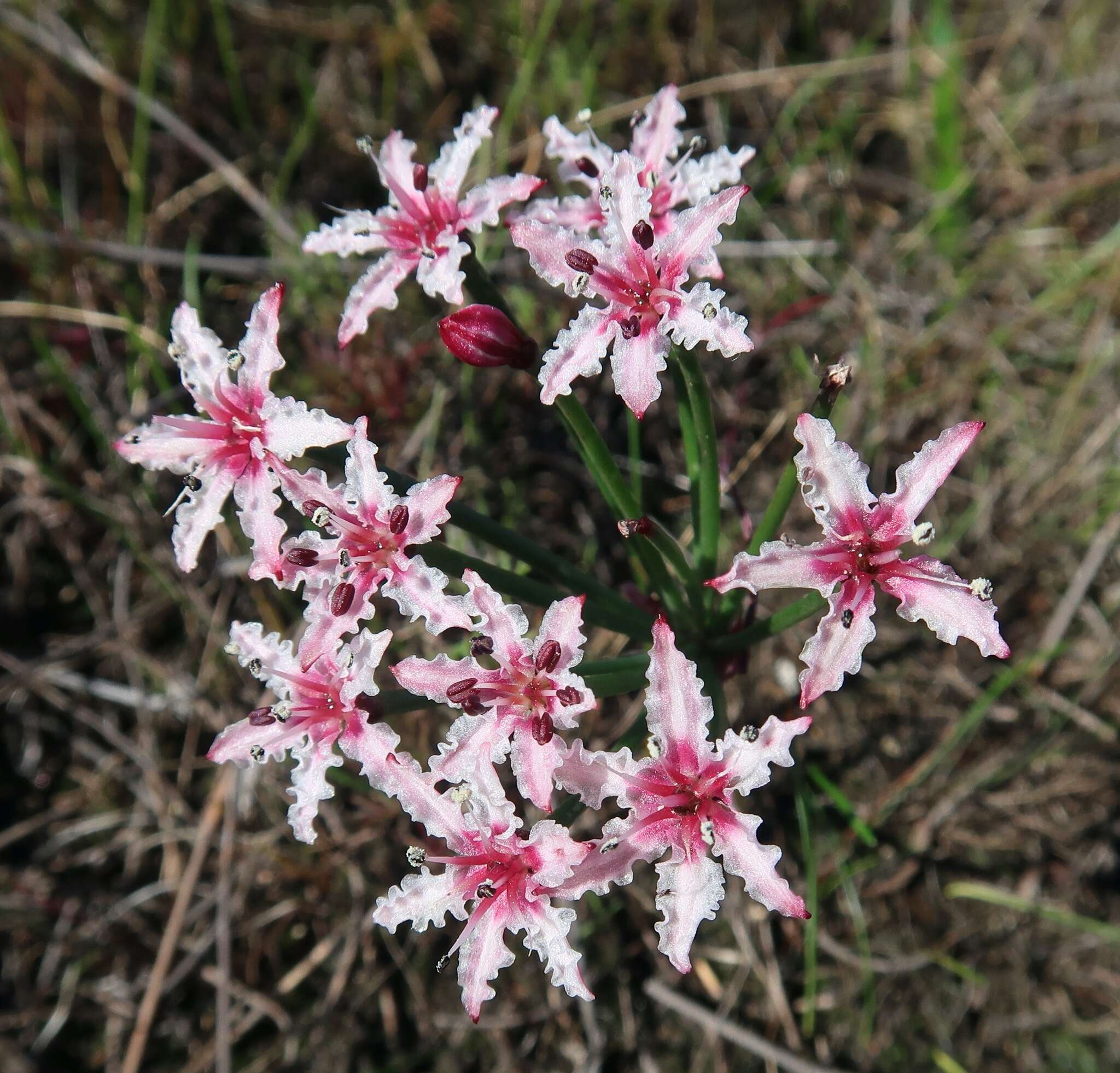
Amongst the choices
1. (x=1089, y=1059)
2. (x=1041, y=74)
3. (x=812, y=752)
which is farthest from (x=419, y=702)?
(x=1041, y=74)

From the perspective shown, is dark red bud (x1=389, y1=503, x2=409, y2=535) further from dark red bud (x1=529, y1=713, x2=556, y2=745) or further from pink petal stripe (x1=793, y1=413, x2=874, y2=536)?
pink petal stripe (x1=793, y1=413, x2=874, y2=536)

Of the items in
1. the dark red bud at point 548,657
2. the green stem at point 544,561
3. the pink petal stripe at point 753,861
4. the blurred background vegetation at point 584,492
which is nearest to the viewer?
the pink petal stripe at point 753,861

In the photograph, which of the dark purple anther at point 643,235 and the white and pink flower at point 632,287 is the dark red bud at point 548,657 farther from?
the dark purple anther at point 643,235

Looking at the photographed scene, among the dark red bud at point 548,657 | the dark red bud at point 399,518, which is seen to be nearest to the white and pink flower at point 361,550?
the dark red bud at point 399,518

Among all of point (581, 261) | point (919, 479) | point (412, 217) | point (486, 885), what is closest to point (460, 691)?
point (486, 885)

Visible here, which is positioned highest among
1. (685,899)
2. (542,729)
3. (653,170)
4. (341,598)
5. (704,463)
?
(653,170)

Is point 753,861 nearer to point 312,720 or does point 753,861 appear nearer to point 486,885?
point 486,885

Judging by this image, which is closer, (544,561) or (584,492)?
(544,561)
